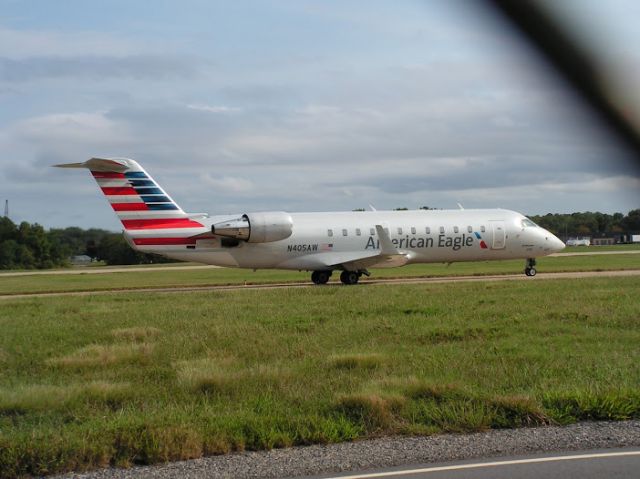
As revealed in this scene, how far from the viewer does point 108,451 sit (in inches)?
292

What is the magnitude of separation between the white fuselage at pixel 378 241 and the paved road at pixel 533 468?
999 inches

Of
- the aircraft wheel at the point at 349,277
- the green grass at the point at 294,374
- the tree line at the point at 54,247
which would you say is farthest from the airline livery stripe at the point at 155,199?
the tree line at the point at 54,247

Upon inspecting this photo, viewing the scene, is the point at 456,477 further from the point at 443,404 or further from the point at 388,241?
the point at 388,241

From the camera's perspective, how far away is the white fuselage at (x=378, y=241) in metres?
→ 32.3

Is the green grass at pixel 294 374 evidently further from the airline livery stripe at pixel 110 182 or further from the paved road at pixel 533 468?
the airline livery stripe at pixel 110 182

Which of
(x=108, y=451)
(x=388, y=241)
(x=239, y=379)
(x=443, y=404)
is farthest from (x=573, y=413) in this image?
(x=388, y=241)

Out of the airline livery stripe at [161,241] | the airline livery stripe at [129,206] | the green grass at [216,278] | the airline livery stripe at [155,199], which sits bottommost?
the green grass at [216,278]

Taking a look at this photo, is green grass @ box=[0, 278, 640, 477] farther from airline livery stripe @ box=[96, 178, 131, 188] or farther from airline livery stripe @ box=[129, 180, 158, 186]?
airline livery stripe @ box=[129, 180, 158, 186]

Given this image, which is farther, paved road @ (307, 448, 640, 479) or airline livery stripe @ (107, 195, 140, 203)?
airline livery stripe @ (107, 195, 140, 203)

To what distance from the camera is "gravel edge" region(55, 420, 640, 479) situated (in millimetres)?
6910

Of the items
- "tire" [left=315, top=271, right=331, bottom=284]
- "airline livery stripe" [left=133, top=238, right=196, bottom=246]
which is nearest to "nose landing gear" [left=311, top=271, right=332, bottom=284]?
"tire" [left=315, top=271, right=331, bottom=284]

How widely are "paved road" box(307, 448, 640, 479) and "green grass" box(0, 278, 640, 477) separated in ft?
4.33

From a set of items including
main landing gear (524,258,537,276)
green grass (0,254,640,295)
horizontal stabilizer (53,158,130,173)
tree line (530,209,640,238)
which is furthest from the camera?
green grass (0,254,640,295)

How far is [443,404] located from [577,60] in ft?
21.4
